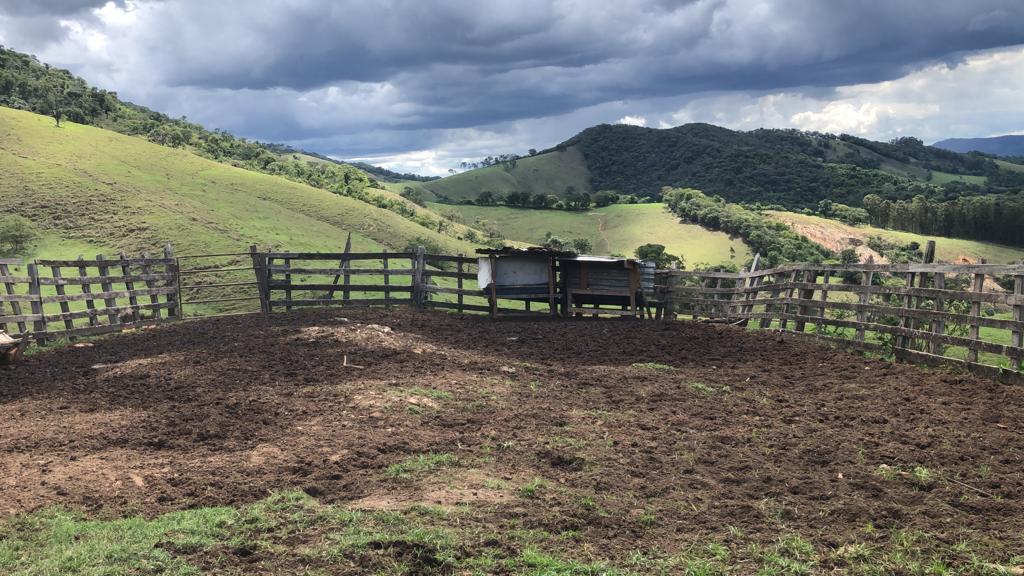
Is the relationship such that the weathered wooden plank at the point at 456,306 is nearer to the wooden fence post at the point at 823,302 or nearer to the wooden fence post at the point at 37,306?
the wooden fence post at the point at 823,302

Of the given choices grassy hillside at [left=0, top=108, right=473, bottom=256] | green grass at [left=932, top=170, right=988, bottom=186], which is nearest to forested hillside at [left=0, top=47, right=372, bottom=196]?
grassy hillside at [left=0, top=108, right=473, bottom=256]

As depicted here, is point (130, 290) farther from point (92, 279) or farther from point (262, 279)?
point (262, 279)

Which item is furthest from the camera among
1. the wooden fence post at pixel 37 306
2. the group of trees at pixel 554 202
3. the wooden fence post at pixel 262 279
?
the group of trees at pixel 554 202

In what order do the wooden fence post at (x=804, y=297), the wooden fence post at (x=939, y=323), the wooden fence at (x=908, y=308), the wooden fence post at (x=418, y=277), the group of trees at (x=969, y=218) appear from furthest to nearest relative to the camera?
the group of trees at (x=969, y=218)
the wooden fence post at (x=418, y=277)
the wooden fence post at (x=804, y=297)
the wooden fence post at (x=939, y=323)
the wooden fence at (x=908, y=308)

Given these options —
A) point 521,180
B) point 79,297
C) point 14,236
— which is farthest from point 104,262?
point 521,180

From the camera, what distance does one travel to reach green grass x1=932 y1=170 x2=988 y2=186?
553ft

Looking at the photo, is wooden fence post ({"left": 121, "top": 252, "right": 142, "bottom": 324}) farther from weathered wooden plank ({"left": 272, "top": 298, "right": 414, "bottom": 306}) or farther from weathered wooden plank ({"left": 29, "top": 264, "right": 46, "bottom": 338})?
weathered wooden plank ({"left": 272, "top": 298, "right": 414, "bottom": 306})

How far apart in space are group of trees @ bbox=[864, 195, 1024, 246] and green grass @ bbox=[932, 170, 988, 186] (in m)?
75.5

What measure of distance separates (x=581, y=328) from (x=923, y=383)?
718 cm

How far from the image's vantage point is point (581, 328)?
14906mm

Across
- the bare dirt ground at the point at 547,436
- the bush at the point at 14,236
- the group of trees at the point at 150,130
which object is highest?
the group of trees at the point at 150,130

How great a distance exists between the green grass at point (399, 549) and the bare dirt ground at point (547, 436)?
8.3 inches

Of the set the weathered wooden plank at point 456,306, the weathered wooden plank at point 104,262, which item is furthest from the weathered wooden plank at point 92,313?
the weathered wooden plank at point 456,306

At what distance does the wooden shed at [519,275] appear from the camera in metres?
16.4
